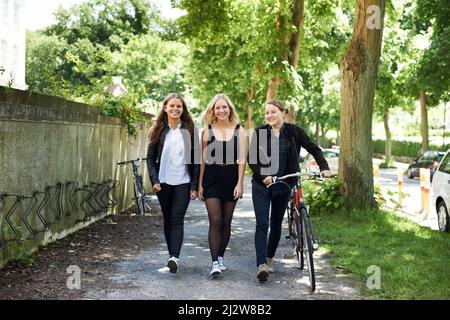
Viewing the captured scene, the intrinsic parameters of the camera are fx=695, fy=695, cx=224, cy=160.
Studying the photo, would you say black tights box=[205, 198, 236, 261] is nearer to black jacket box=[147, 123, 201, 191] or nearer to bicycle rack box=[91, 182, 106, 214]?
black jacket box=[147, 123, 201, 191]

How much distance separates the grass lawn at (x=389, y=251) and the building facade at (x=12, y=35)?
3425 centimetres

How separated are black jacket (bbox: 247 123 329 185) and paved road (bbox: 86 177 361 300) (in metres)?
1.06

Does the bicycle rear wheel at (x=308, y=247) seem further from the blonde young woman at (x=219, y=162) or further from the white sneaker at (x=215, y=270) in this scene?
the white sneaker at (x=215, y=270)

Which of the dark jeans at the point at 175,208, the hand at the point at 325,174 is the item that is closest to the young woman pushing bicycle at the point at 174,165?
the dark jeans at the point at 175,208

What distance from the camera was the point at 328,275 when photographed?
7.57 meters

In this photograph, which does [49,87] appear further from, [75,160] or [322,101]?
[322,101]

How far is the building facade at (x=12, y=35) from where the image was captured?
43.2 m

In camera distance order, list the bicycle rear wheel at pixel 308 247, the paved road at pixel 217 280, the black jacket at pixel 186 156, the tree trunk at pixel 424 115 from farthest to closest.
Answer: the tree trunk at pixel 424 115
the black jacket at pixel 186 156
the bicycle rear wheel at pixel 308 247
the paved road at pixel 217 280

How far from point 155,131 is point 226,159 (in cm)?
94

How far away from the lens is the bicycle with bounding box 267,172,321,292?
6742 mm

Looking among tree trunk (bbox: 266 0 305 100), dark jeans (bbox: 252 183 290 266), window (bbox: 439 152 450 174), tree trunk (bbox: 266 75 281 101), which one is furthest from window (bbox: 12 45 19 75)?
dark jeans (bbox: 252 183 290 266)

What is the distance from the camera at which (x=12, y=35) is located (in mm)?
44906
